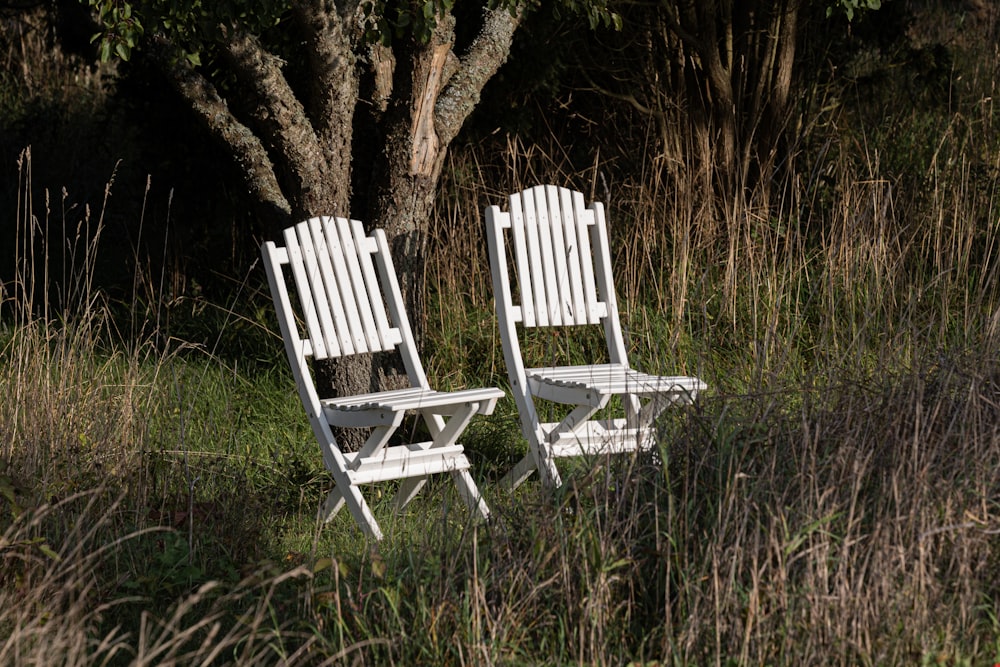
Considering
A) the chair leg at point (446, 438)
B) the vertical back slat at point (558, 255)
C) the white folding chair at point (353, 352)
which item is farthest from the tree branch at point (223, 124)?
the chair leg at point (446, 438)

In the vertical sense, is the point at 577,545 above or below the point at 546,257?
below

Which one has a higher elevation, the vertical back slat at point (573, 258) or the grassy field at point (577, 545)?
the vertical back slat at point (573, 258)

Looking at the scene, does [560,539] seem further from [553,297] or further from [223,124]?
[223,124]

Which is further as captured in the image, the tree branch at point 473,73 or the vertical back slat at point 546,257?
the tree branch at point 473,73

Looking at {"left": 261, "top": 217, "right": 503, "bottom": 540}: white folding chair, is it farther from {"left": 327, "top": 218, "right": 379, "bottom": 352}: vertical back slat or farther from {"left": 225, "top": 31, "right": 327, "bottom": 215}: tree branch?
{"left": 225, "top": 31, "right": 327, "bottom": 215}: tree branch

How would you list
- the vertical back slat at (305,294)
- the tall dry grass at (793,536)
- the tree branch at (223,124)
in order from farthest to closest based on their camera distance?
the tree branch at (223,124), the vertical back slat at (305,294), the tall dry grass at (793,536)

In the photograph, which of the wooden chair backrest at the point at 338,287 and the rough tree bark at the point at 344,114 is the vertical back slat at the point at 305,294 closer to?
the wooden chair backrest at the point at 338,287

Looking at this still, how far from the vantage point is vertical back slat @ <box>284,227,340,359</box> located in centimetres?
440

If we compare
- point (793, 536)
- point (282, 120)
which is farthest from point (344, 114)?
Result: point (793, 536)

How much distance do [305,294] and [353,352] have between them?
0.94 ft

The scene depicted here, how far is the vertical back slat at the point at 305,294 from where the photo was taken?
4.40 m

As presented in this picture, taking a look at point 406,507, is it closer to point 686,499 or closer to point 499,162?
point 686,499

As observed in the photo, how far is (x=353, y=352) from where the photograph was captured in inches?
178

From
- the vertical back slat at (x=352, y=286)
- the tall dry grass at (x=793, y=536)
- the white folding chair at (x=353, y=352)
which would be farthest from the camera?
the vertical back slat at (x=352, y=286)
